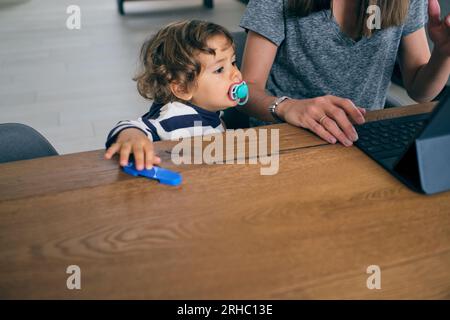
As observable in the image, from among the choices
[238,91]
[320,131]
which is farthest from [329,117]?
[238,91]

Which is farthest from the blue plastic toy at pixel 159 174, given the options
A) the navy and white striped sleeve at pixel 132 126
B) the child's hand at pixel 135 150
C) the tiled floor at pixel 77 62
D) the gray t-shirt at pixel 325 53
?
the tiled floor at pixel 77 62

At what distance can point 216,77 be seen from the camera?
1093 mm

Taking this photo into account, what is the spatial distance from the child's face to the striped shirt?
0.03 meters

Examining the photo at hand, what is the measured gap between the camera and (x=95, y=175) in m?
0.73

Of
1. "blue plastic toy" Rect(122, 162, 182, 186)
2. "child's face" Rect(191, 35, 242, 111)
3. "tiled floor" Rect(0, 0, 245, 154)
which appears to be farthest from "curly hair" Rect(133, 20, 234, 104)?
"tiled floor" Rect(0, 0, 245, 154)

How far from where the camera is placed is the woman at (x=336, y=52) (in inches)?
45.1

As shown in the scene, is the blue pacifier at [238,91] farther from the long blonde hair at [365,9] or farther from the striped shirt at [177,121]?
the long blonde hair at [365,9]

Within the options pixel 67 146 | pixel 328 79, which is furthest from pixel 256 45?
pixel 67 146

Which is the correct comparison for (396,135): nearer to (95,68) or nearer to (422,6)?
(422,6)

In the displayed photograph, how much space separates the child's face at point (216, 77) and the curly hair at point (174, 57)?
1 centimetres

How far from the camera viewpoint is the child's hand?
728mm

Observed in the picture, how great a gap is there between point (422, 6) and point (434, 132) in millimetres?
692

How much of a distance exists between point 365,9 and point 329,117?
446mm

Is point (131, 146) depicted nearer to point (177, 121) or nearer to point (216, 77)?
point (177, 121)
